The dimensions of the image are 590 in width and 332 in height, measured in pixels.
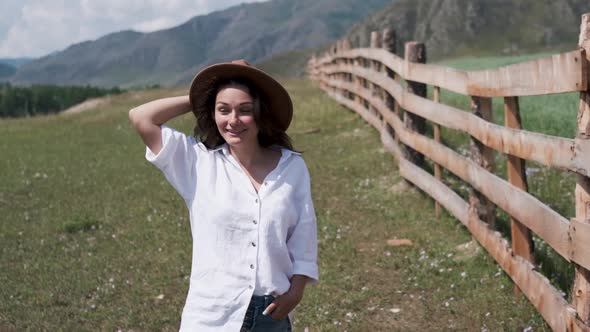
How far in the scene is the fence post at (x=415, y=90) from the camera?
1067 cm

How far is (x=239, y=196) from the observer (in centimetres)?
355

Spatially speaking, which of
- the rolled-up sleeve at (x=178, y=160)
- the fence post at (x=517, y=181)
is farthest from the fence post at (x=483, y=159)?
the rolled-up sleeve at (x=178, y=160)

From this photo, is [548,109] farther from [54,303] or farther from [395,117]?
[54,303]

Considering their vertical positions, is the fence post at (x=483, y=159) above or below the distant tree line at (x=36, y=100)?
above

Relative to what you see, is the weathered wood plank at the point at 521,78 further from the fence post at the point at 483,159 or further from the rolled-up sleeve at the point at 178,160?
the rolled-up sleeve at the point at 178,160

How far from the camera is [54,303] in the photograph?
728 cm

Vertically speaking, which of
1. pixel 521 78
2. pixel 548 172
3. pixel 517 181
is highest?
pixel 521 78

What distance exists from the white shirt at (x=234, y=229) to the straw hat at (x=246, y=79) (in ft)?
0.71

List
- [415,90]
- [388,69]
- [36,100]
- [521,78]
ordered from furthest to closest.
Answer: [36,100] → [388,69] → [415,90] → [521,78]

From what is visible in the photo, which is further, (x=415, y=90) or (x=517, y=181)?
(x=415, y=90)

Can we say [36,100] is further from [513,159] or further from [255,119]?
[255,119]

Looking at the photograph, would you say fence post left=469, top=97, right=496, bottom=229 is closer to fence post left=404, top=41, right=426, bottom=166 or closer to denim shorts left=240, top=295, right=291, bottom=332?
fence post left=404, top=41, right=426, bottom=166

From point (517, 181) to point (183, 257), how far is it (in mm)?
3975

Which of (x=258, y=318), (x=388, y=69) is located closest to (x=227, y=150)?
(x=258, y=318)
